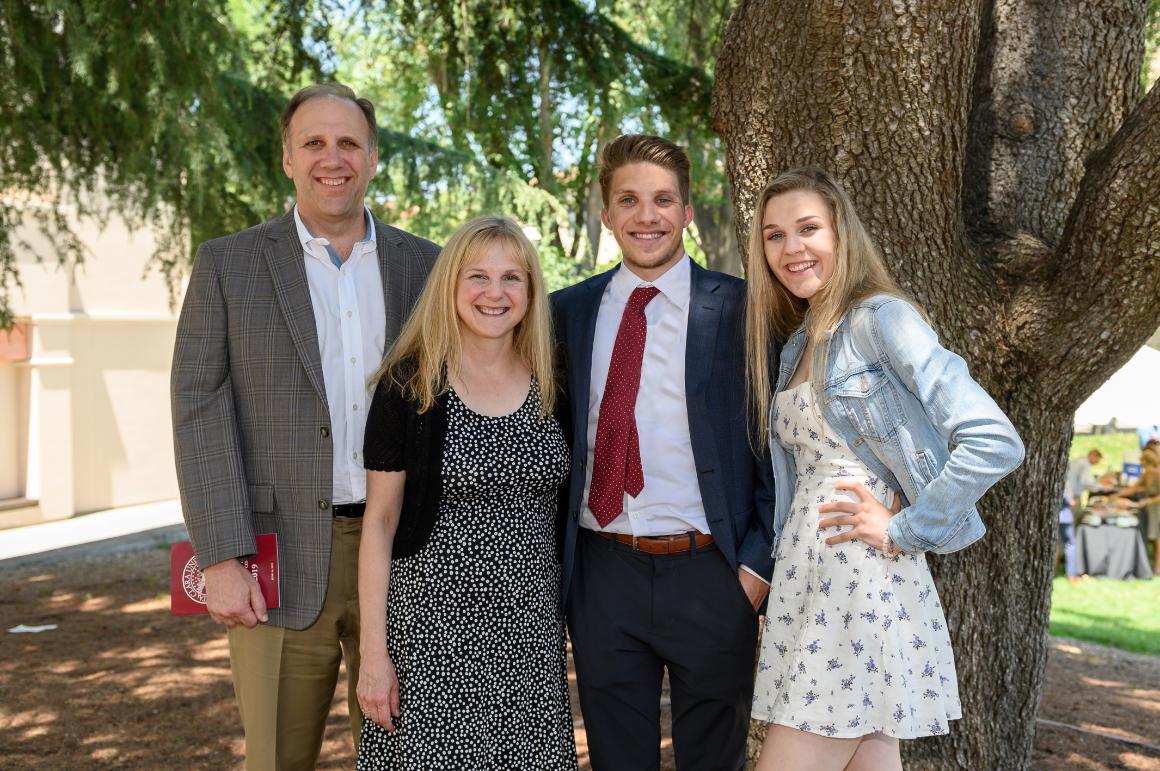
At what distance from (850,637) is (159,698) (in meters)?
4.51

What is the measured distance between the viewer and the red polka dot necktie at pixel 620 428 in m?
3.03

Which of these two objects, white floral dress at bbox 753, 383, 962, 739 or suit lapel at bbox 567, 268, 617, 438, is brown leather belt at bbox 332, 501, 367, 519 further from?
white floral dress at bbox 753, 383, 962, 739

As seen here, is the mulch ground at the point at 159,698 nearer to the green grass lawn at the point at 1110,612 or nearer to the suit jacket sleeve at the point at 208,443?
the green grass lawn at the point at 1110,612

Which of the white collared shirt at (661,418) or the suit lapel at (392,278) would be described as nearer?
the white collared shirt at (661,418)

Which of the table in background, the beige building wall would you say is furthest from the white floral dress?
the beige building wall

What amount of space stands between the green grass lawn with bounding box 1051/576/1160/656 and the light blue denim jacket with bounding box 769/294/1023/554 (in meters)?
6.49

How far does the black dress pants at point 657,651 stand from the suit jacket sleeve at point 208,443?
3.28 feet

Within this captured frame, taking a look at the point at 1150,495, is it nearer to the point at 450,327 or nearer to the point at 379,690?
the point at 450,327

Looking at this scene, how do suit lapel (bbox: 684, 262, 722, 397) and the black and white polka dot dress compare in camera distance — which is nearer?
the black and white polka dot dress

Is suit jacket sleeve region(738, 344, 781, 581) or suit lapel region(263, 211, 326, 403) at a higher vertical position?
suit lapel region(263, 211, 326, 403)

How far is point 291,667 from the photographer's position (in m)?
3.19

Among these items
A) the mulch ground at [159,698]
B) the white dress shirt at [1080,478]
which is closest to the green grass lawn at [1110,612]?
the mulch ground at [159,698]

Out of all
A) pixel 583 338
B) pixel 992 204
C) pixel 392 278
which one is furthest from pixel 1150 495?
pixel 392 278

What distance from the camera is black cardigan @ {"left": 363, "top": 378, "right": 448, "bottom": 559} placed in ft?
9.39
